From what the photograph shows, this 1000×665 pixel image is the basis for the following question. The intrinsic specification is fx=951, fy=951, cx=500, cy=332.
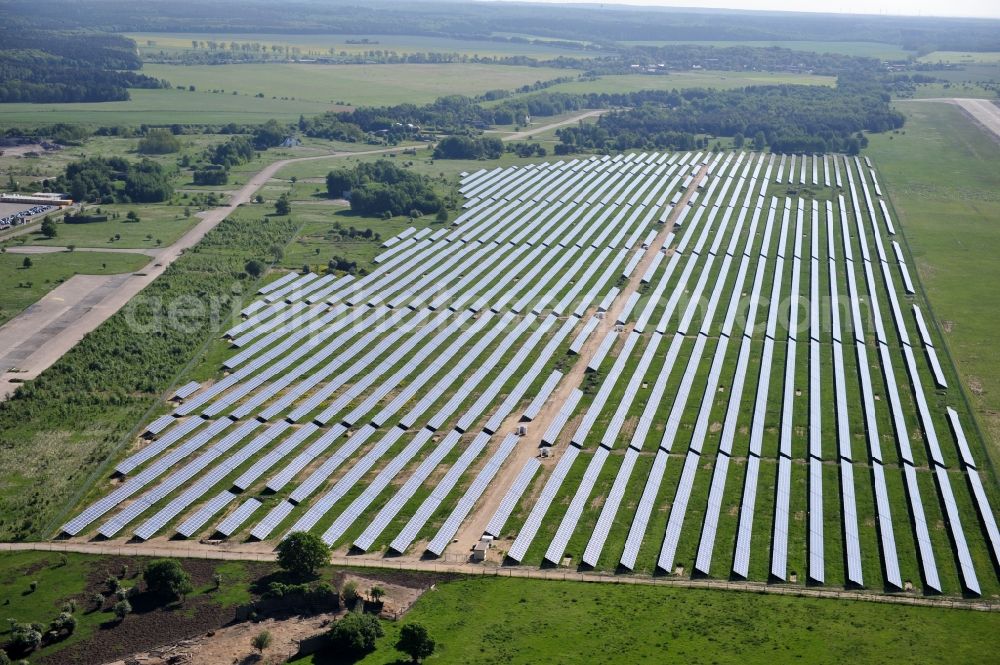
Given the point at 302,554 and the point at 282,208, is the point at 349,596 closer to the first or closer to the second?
the point at 302,554

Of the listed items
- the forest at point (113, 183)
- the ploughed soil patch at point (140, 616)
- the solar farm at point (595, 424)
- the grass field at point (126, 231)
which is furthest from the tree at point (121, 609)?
the forest at point (113, 183)

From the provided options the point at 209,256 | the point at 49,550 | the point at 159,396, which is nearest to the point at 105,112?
the point at 209,256

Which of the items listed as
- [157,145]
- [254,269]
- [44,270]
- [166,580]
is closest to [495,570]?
[166,580]

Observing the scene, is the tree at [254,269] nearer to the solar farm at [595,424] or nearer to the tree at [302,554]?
the solar farm at [595,424]

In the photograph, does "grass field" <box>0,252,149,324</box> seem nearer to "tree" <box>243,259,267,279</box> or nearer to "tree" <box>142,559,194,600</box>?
"tree" <box>243,259,267,279</box>

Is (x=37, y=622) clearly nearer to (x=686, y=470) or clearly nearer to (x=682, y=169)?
(x=686, y=470)

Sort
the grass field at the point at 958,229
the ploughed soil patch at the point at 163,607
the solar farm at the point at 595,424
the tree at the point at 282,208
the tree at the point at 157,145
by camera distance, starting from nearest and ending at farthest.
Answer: the ploughed soil patch at the point at 163,607
the solar farm at the point at 595,424
the grass field at the point at 958,229
the tree at the point at 282,208
the tree at the point at 157,145

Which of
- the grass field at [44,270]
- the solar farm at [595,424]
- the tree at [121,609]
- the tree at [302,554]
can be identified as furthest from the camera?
the grass field at [44,270]
